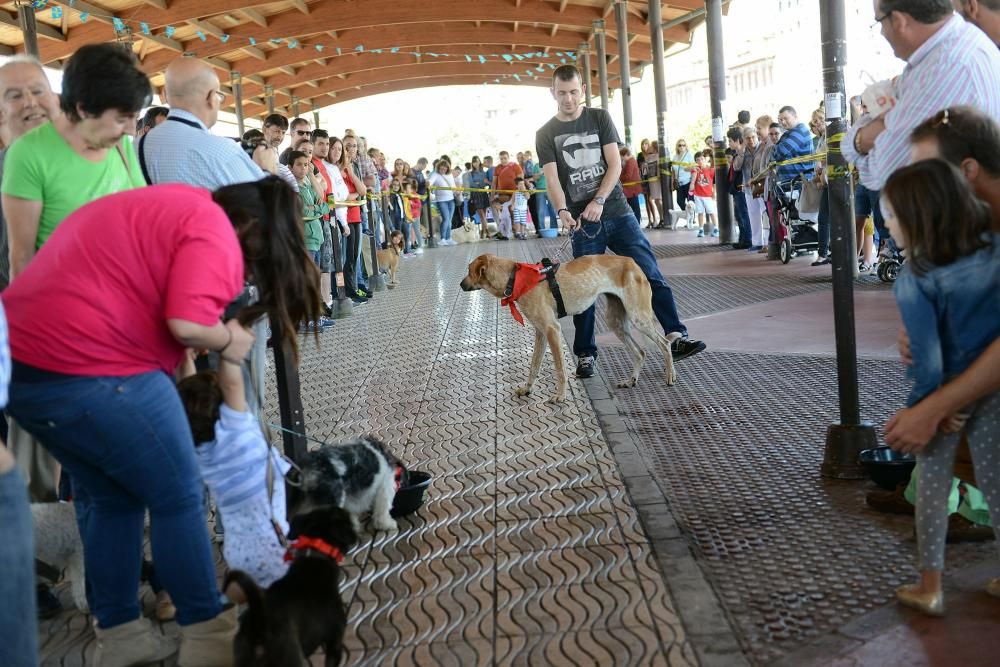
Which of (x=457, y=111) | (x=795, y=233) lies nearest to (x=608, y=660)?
(x=795, y=233)

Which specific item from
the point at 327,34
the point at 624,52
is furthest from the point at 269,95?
the point at 624,52

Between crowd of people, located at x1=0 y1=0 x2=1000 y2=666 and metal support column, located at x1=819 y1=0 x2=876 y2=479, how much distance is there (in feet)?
1.79

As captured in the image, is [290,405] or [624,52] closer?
[290,405]

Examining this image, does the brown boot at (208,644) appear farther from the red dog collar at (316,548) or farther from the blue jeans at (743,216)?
the blue jeans at (743,216)

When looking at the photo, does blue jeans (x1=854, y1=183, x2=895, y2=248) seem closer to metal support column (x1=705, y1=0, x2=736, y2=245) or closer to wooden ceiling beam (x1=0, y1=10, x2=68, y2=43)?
metal support column (x1=705, y1=0, x2=736, y2=245)

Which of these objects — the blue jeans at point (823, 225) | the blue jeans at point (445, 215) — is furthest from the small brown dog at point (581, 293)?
the blue jeans at point (445, 215)

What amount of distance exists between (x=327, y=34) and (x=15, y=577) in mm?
30847

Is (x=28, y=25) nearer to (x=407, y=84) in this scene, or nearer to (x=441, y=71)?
(x=441, y=71)

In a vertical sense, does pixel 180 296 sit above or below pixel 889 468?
above

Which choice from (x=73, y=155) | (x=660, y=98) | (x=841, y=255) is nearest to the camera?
(x=73, y=155)

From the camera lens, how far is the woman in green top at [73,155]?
9.53 ft

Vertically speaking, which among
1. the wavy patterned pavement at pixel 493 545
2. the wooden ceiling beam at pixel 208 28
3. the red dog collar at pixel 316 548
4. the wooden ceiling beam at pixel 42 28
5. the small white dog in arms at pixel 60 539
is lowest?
the wavy patterned pavement at pixel 493 545

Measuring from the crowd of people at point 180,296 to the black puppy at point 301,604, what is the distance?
0.32m

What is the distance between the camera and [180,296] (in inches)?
95.0
